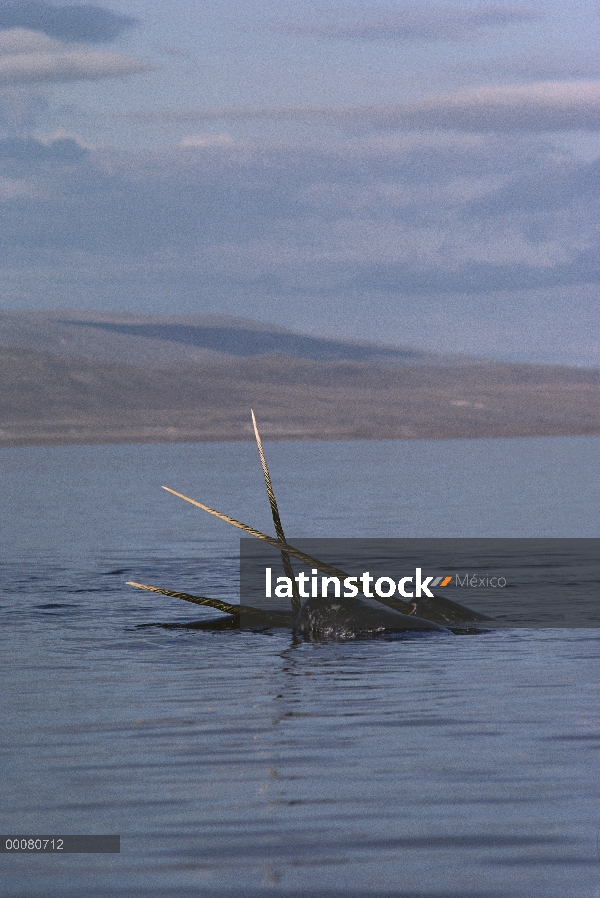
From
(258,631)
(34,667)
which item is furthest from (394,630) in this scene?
(34,667)

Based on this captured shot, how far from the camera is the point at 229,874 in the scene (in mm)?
9336

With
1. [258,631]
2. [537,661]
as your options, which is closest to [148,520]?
[258,631]

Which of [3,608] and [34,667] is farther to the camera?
[3,608]

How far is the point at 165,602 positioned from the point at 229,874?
57.7 feet

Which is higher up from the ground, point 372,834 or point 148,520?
point 372,834

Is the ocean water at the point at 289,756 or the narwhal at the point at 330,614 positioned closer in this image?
the ocean water at the point at 289,756

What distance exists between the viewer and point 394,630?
69.4ft

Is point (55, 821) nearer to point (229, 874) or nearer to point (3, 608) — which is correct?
point (229, 874)

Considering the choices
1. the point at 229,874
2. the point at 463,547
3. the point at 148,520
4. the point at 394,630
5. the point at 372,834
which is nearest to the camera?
the point at 229,874

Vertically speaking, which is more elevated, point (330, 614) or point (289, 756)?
point (289, 756)

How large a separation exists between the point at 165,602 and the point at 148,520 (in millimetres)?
30329

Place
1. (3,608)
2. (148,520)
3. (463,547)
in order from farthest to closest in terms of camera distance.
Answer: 1. (148,520)
2. (463,547)
3. (3,608)

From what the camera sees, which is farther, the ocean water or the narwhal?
the narwhal

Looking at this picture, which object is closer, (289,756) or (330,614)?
(289,756)
